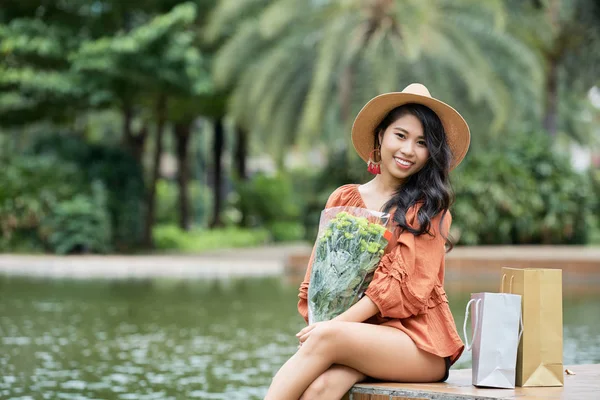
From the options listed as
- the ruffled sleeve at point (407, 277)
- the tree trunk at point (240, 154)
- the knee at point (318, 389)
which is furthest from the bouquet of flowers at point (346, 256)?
the tree trunk at point (240, 154)

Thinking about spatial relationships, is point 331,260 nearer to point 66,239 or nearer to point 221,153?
point 66,239

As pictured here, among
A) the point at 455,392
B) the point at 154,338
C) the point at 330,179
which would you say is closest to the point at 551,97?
the point at 330,179

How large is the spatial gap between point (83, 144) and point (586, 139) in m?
20.0

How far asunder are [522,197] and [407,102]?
19766mm

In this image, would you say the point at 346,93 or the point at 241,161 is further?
the point at 241,161

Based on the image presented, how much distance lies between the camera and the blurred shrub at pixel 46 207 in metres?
24.6

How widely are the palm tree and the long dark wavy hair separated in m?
15.5

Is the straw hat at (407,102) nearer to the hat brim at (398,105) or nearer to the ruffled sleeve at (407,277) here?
the hat brim at (398,105)

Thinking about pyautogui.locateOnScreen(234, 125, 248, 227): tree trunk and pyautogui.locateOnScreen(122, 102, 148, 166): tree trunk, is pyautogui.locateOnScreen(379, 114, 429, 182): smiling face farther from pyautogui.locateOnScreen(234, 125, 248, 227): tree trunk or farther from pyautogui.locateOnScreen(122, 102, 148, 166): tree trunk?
pyautogui.locateOnScreen(234, 125, 248, 227): tree trunk

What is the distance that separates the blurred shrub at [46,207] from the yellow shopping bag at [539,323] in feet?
66.6

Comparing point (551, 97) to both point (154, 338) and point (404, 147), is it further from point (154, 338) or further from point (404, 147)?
point (404, 147)

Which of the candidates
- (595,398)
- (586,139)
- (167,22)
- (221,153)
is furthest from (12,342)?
(586,139)

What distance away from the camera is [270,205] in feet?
111

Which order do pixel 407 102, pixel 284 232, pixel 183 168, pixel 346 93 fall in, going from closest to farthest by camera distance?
pixel 407 102, pixel 346 93, pixel 183 168, pixel 284 232
